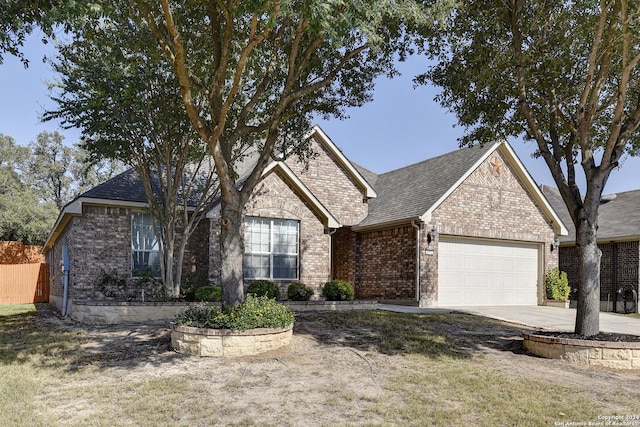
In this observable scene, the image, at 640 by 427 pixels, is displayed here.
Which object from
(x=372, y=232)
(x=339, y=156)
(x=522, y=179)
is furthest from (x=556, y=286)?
(x=339, y=156)

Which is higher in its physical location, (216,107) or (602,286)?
(216,107)

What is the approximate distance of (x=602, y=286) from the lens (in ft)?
66.5

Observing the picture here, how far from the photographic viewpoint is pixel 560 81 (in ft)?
35.1

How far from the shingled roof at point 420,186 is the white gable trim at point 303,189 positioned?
6.23ft

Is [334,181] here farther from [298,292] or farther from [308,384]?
[308,384]

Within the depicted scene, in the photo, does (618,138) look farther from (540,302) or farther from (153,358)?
(540,302)

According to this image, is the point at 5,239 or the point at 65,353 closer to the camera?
the point at 65,353

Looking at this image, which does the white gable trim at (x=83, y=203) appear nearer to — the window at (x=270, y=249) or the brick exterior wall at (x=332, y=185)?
the window at (x=270, y=249)

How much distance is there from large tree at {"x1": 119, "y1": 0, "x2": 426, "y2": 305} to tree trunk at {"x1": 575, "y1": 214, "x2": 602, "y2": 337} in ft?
17.2

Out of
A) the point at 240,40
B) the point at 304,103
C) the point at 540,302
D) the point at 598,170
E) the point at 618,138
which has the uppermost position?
the point at 240,40

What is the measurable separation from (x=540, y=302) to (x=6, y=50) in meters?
19.2

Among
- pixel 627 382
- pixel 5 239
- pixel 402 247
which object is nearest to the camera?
pixel 627 382

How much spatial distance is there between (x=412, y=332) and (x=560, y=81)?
21.3 ft

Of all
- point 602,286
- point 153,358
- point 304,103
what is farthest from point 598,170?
point 602,286
